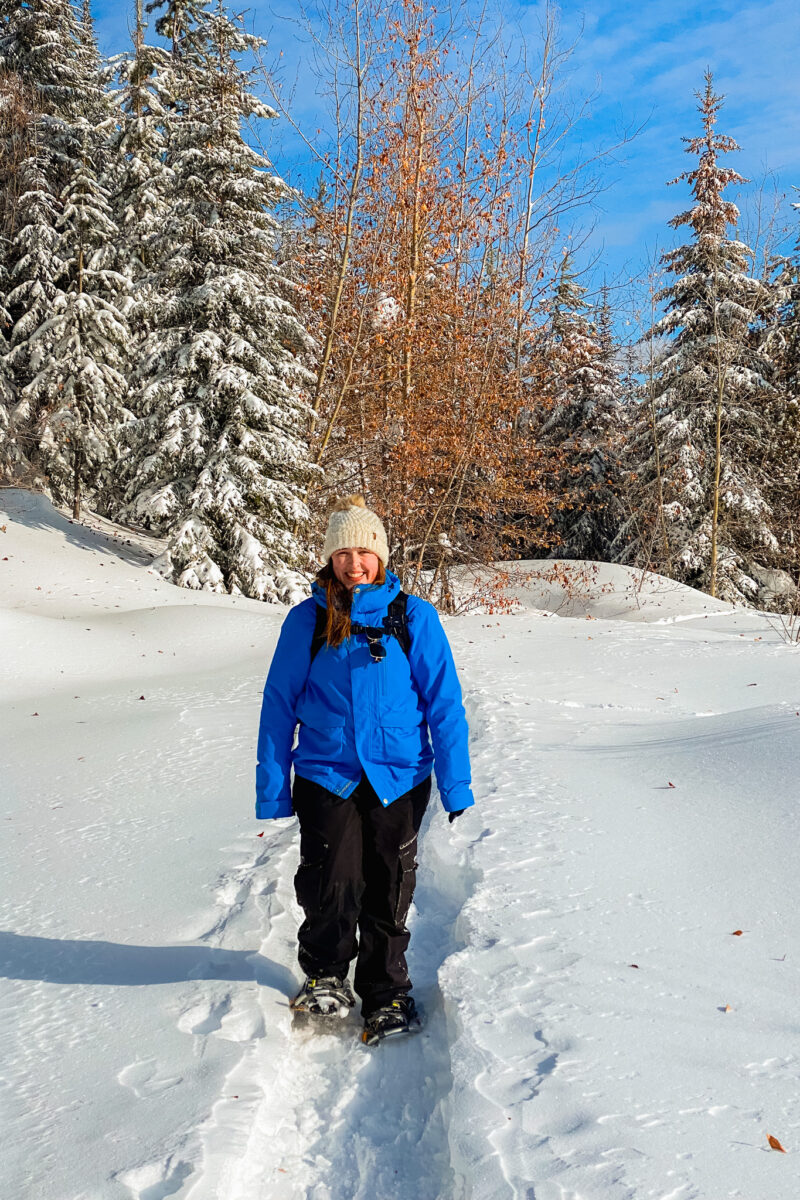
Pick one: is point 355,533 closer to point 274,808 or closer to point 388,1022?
point 274,808

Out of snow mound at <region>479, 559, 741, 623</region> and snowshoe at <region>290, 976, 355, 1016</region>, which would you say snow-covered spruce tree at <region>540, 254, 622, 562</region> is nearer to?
snow mound at <region>479, 559, 741, 623</region>

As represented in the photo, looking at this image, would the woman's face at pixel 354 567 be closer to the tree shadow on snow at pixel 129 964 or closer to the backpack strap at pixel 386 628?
the backpack strap at pixel 386 628

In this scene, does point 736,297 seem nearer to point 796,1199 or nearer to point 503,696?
point 503,696

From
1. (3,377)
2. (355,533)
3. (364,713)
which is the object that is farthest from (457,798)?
(3,377)

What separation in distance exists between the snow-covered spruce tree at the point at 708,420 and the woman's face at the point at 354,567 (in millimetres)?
20484

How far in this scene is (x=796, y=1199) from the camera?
1.87 m

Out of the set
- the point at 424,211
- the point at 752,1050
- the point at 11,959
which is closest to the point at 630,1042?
the point at 752,1050

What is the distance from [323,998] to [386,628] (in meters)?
1.30

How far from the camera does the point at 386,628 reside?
112 inches

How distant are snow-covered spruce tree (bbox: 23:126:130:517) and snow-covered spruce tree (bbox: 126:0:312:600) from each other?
5.02 metres

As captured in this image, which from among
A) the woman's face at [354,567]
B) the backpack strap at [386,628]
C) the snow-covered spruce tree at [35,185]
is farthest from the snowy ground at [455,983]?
the snow-covered spruce tree at [35,185]

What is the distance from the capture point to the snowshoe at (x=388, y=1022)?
285 centimetres

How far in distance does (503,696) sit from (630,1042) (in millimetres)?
5161

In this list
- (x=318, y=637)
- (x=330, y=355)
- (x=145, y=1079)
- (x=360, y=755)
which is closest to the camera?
(x=145, y=1079)
